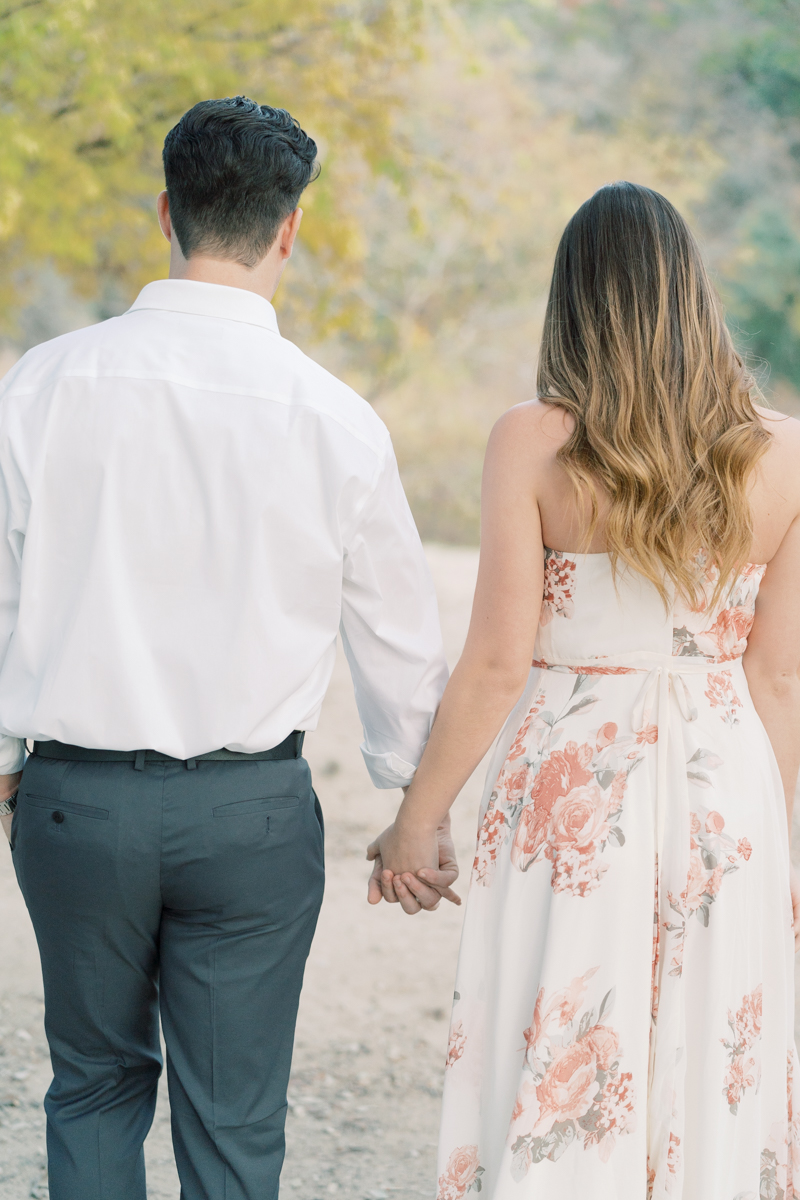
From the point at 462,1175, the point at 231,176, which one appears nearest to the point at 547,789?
the point at 462,1175

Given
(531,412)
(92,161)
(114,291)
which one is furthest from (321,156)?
(114,291)

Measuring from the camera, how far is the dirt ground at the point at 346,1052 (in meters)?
2.75

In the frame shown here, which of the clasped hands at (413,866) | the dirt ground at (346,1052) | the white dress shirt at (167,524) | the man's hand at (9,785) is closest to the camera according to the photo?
the white dress shirt at (167,524)

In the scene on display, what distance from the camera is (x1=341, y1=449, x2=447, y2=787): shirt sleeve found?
182cm

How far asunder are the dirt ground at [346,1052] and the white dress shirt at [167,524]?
1545 millimetres

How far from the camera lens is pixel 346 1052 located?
11.1 feet

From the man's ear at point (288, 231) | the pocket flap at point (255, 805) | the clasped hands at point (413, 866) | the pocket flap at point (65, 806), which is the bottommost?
the clasped hands at point (413, 866)

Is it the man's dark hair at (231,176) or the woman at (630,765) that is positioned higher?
the man's dark hair at (231,176)

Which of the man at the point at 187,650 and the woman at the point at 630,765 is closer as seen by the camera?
the man at the point at 187,650

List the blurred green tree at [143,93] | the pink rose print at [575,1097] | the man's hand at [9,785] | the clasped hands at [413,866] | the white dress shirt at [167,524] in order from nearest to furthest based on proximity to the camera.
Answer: the white dress shirt at [167,524] < the pink rose print at [575,1097] < the man's hand at [9,785] < the clasped hands at [413,866] < the blurred green tree at [143,93]

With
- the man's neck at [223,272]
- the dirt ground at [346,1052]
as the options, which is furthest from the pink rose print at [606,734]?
the dirt ground at [346,1052]

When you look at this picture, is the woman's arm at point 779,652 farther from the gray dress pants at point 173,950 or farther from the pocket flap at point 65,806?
the pocket flap at point 65,806

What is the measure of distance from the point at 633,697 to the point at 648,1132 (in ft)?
2.24

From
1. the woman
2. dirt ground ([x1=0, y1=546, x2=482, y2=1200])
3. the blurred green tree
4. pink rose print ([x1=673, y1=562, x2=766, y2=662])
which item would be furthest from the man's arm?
the blurred green tree
